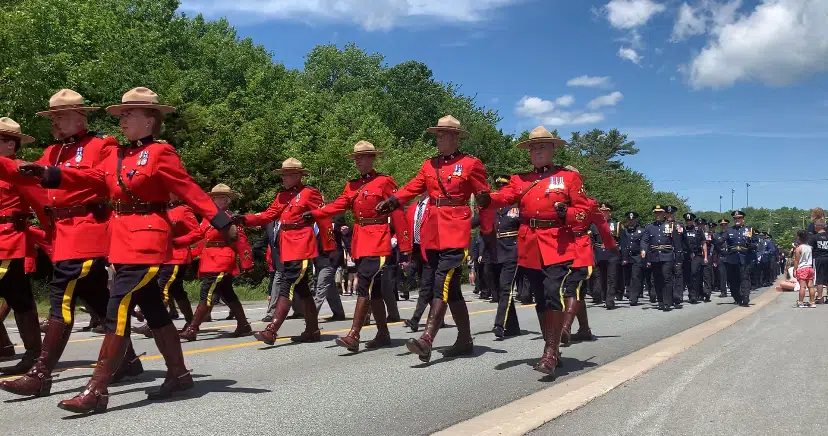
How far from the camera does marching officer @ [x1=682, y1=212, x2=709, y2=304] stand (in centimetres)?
1900

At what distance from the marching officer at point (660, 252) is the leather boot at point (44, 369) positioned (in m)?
12.6

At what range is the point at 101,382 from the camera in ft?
17.8

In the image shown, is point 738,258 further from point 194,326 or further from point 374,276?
point 194,326

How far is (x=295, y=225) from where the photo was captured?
938cm

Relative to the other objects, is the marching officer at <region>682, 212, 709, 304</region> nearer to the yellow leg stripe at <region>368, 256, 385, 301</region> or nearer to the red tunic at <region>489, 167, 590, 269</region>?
the yellow leg stripe at <region>368, 256, 385, 301</region>

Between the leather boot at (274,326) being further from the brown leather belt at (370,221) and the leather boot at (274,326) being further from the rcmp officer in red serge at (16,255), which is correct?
the rcmp officer in red serge at (16,255)

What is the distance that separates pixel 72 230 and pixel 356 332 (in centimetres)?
324

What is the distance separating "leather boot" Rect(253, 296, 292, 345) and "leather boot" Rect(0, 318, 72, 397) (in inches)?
106

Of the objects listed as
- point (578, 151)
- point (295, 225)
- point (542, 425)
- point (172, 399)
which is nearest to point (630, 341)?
point (295, 225)

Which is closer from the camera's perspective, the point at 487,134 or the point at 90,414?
the point at 90,414

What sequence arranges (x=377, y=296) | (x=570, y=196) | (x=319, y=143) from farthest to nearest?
(x=319, y=143)
(x=377, y=296)
(x=570, y=196)

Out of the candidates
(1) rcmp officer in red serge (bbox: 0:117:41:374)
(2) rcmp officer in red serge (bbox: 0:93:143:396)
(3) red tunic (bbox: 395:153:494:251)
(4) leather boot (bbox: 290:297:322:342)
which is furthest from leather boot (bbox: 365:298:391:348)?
(1) rcmp officer in red serge (bbox: 0:117:41:374)

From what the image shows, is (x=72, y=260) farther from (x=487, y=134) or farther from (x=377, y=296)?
(x=487, y=134)

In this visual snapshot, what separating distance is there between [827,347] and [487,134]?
55.6 m
